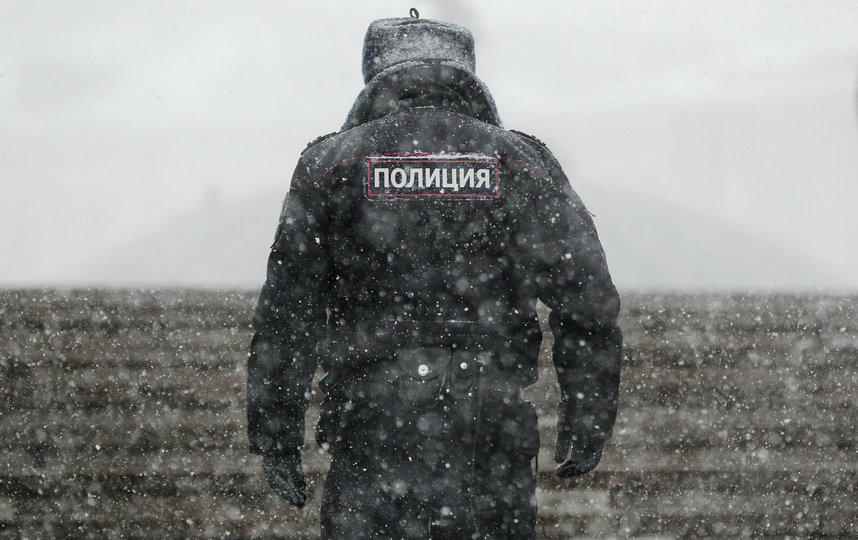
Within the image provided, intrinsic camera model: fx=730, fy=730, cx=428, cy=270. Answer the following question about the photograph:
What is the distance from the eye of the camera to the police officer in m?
2.21

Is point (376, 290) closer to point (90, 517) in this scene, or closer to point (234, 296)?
point (234, 296)

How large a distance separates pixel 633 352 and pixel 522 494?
230 cm

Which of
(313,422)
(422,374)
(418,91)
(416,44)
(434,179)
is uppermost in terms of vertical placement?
(416,44)

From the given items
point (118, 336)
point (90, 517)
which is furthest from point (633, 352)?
point (90, 517)

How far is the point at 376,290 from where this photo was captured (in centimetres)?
224

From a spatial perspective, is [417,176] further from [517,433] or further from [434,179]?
[517,433]

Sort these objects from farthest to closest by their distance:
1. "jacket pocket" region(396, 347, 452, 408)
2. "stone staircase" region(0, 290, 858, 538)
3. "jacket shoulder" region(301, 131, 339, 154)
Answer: "stone staircase" region(0, 290, 858, 538), "jacket shoulder" region(301, 131, 339, 154), "jacket pocket" region(396, 347, 452, 408)

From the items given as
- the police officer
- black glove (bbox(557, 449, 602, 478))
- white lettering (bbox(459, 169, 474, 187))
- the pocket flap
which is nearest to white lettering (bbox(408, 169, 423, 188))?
the police officer

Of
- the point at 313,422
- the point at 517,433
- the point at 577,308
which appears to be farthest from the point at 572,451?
the point at 313,422

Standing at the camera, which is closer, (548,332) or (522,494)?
(522,494)

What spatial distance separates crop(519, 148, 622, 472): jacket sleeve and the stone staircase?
6.05 ft

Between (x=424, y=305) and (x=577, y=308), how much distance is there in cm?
50

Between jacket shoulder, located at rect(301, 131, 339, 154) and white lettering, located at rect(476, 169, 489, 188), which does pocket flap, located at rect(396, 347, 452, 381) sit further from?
jacket shoulder, located at rect(301, 131, 339, 154)

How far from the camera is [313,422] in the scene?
13.7 ft
